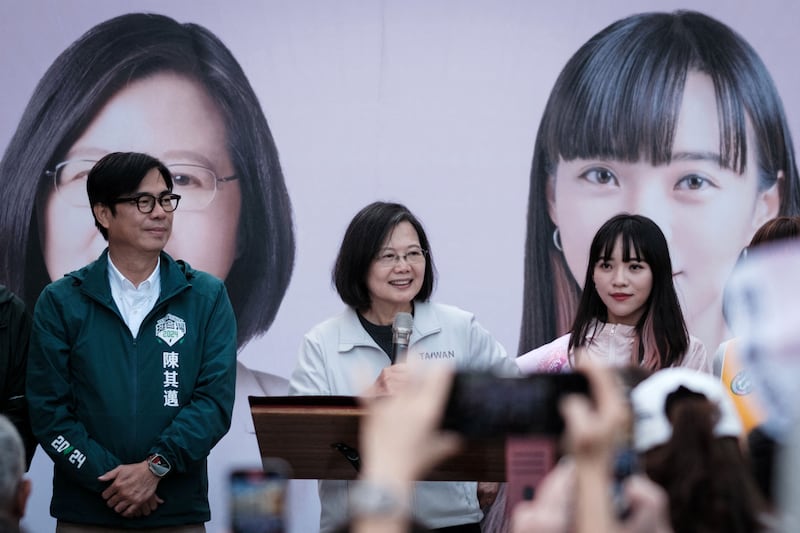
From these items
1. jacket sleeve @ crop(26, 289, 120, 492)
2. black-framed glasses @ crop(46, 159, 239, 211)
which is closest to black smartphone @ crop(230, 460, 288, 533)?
jacket sleeve @ crop(26, 289, 120, 492)

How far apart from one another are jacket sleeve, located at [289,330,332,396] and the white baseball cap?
4.99 ft

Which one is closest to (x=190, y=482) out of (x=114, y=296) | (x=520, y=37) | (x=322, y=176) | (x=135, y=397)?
(x=135, y=397)

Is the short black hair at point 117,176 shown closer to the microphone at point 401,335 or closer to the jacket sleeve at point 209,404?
the jacket sleeve at point 209,404

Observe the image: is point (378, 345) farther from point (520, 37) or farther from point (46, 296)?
point (520, 37)

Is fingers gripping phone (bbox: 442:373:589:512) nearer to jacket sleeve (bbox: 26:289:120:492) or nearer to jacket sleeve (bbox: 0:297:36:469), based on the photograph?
jacket sleeve (bbox: 26:289:120:492)

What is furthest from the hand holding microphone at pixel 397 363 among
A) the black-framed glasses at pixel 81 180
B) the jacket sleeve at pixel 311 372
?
the black-framed glasses at pixel 81 180

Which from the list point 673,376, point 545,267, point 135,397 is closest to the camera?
point 673,376

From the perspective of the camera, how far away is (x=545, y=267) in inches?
192

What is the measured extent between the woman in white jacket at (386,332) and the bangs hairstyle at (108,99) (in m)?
1.14

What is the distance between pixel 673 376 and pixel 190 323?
1.87 meters

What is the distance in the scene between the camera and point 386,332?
372 centimetres

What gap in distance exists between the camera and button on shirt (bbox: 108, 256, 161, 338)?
368 centimetres

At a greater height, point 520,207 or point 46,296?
point 520,207

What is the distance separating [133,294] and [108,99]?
4.82 ft
